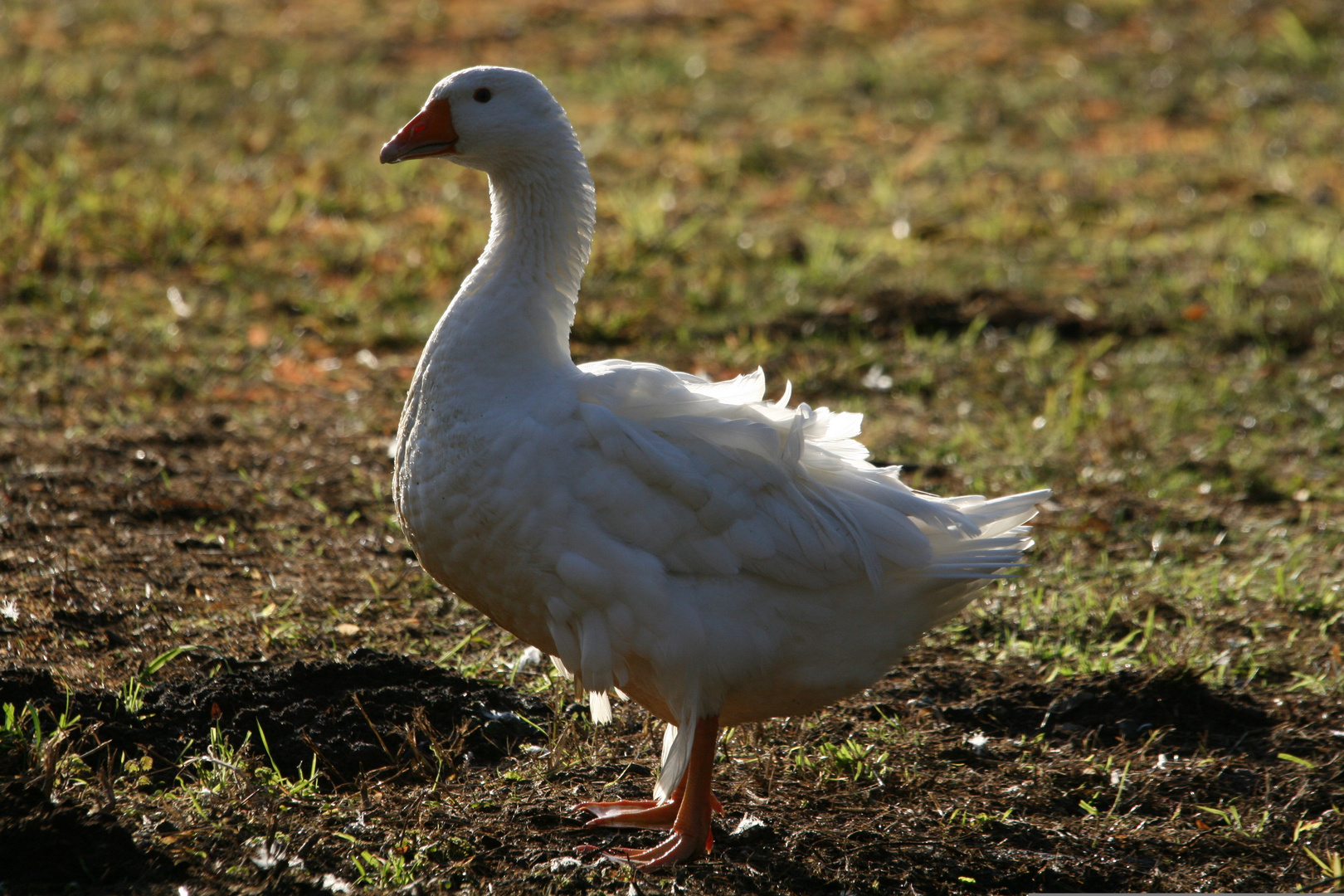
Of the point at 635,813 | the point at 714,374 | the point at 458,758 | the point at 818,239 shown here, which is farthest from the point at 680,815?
the point at 818,239

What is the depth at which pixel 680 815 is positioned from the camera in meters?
3.26

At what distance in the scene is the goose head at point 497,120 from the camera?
3.55 m

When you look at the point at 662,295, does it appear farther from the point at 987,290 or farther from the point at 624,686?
the point at 624,686

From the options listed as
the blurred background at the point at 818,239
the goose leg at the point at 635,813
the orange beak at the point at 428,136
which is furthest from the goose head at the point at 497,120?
the blurred background at the point at 818,239

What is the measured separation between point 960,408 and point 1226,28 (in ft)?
23.1

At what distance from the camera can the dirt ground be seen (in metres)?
3.05

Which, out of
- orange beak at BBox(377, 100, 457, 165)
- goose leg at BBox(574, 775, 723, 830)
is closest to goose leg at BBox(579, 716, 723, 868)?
goose leg at BBox(574, 775, 723, 830)

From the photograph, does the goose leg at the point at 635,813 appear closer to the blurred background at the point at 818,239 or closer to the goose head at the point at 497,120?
the blurred background at the point at 818,239

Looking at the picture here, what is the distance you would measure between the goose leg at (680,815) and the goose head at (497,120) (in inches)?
63.1

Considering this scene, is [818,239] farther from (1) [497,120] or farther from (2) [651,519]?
(2) [651,519]

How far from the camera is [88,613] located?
4.09 metres

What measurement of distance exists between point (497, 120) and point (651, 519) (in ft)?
3.96

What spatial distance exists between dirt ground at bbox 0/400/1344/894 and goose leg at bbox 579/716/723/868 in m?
0.05

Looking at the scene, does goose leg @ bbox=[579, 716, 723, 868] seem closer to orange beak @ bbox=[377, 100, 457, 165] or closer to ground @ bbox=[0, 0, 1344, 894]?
ground @ bbox=[0, 0, 1344, 894]
